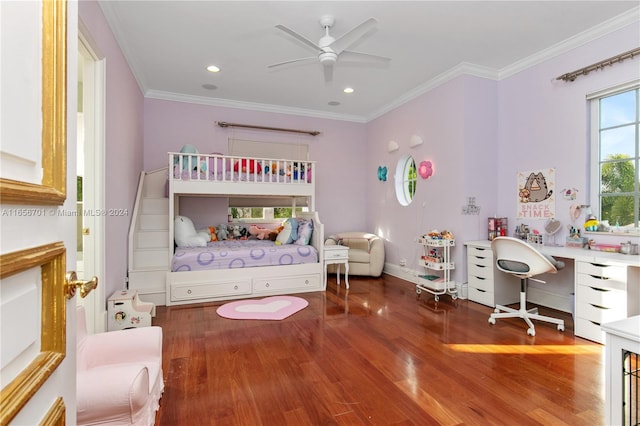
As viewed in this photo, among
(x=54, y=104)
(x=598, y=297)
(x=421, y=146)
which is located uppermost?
(x=421, y=146)

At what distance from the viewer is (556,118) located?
3301 millimetres

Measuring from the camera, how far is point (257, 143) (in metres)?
5.18

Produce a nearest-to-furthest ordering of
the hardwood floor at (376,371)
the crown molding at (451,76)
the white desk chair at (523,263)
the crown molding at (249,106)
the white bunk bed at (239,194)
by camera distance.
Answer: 1. the hardwood floor at (376,371)
2. the white desk chair at (523,263)
3. the white bunk bed at (239,194)
4. the crown molding at (451,76)
5. the crown molding at (249,106)

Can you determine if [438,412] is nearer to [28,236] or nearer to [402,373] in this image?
[402,373]

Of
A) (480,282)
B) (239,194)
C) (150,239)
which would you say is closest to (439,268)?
(480,282)

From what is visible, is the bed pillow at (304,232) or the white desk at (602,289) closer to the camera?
the white desk at (602,289)

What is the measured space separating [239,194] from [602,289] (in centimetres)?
366

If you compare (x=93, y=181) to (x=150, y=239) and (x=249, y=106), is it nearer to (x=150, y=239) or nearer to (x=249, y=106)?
(x=150, y=239)

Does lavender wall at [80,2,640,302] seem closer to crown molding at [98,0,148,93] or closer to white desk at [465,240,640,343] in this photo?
crown molding at [98,0,148,93]

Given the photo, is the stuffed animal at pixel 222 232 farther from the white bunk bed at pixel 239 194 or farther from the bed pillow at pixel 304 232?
the bed pillow at pixel 304 232

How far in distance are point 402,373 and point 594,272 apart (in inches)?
70.4

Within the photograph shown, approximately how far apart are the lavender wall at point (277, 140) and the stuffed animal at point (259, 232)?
1.49 feet

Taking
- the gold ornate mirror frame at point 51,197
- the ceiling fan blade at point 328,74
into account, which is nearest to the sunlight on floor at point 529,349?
the gold ornate mirror frame at point 51,197

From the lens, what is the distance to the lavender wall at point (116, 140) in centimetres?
260
